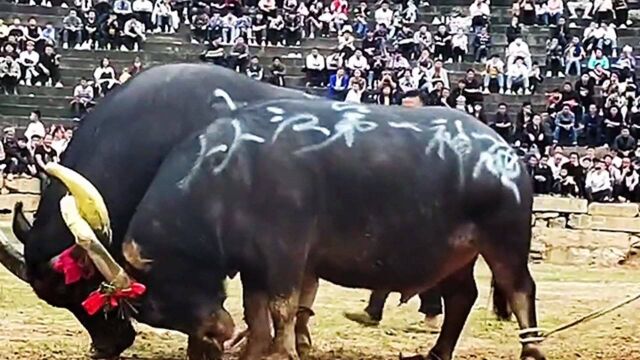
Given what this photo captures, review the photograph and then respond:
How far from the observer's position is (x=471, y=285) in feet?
32.2

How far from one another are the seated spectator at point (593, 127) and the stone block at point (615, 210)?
417 centimetres

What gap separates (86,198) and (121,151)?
0.85 meters

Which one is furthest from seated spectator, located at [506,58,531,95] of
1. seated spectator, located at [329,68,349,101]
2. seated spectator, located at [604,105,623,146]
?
seated spectator, located at [329,68,349,101]

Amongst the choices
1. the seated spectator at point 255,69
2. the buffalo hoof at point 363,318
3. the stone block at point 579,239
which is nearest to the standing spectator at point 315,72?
the seated spectator at point 255,69

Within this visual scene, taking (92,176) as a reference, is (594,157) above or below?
below

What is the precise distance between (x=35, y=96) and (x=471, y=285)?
967 inches

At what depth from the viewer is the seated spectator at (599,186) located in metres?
26.4

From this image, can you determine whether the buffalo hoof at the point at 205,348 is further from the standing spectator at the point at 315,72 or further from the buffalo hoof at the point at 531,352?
the standing spectator at the point at 315,72

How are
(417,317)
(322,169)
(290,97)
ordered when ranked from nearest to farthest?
(322,169) < (290,97) < (417,317)

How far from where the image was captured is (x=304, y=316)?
10.0 m

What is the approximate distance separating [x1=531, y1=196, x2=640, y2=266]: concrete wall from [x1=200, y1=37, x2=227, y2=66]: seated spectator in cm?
1041

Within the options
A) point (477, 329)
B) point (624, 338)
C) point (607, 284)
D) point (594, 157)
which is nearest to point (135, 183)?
point (477, 329)

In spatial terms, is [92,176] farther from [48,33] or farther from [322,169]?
[48,33]

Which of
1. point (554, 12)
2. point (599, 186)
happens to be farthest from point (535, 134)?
point (554, 12)
